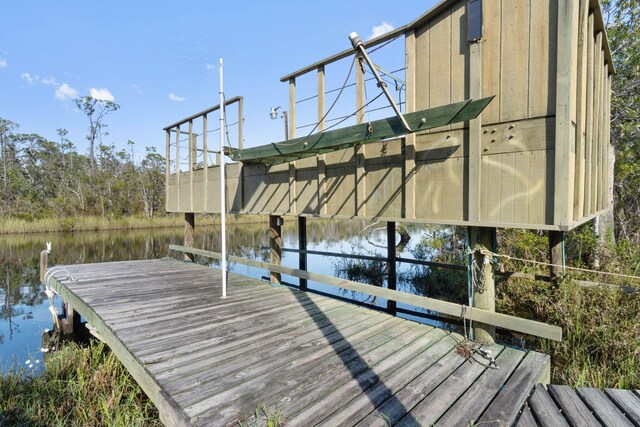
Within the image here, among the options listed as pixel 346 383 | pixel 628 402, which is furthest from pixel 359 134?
pixel 628 402

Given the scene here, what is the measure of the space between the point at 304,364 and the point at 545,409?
2.14 metres

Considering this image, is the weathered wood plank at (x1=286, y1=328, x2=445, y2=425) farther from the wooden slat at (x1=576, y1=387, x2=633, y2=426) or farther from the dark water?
the dark water

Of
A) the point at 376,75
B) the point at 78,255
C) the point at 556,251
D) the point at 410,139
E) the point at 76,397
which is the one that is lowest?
the point at 76,397

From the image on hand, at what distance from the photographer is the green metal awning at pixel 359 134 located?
3.76m

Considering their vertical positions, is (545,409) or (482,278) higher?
(482,278)

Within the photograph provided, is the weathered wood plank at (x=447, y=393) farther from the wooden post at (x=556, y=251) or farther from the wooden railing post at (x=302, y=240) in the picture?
the wooden railing post at (x=302, y=240)

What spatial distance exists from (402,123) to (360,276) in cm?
906

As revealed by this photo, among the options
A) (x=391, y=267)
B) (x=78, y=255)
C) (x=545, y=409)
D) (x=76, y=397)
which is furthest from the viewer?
(x=78, y=255)

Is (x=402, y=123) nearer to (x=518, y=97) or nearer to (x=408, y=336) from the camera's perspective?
(x=518, y=97)

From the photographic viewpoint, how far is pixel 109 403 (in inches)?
166

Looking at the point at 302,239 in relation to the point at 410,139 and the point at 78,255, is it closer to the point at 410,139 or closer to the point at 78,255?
the point at 410,139

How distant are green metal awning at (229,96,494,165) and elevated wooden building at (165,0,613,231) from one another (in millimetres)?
288

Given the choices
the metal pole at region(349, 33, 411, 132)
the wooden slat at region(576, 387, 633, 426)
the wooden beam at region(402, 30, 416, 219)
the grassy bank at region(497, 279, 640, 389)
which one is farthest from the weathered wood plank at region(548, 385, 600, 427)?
the metal pole at region(349, 33, 411, 132)

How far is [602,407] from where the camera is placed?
2795 millimetres
